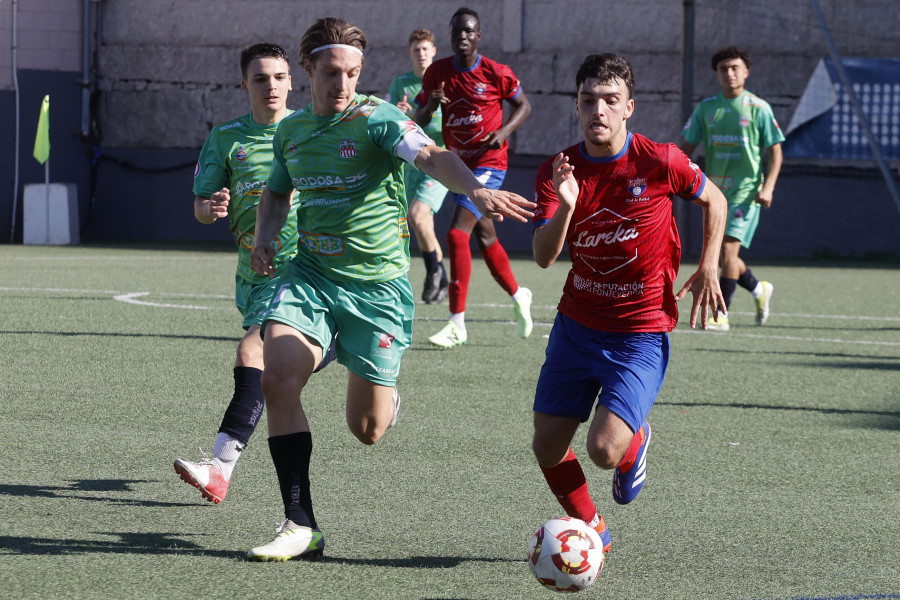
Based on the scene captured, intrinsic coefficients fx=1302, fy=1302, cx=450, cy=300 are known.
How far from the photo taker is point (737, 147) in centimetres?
1091

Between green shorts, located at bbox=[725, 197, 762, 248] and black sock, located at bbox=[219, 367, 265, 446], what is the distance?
659 centimetres

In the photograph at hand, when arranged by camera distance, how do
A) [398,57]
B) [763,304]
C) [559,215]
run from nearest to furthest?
[559,215] → [763,304] → [398,57]

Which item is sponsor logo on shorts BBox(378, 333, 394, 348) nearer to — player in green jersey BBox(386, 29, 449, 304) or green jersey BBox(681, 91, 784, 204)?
player in green jersey BBox(386, 29, 449, 304)

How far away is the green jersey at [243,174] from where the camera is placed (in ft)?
17.8

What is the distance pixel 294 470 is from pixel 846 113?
1659 centimetres

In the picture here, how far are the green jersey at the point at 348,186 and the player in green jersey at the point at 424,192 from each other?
5.90 metres

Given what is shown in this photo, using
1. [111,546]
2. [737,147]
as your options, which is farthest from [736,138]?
[111,546]

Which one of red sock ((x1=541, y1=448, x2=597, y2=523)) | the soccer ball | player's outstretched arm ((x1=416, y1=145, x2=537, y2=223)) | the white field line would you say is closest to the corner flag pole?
the white field line

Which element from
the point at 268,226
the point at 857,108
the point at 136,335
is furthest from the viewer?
the point at 857,108

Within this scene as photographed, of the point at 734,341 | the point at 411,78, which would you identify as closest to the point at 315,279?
the point at 734,341

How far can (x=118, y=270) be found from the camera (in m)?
15.0

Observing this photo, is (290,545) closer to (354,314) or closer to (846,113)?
(354,314)

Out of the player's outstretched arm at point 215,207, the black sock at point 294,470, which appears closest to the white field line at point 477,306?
the player's outstretched arm at point 215,207

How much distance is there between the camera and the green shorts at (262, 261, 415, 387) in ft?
14.3
